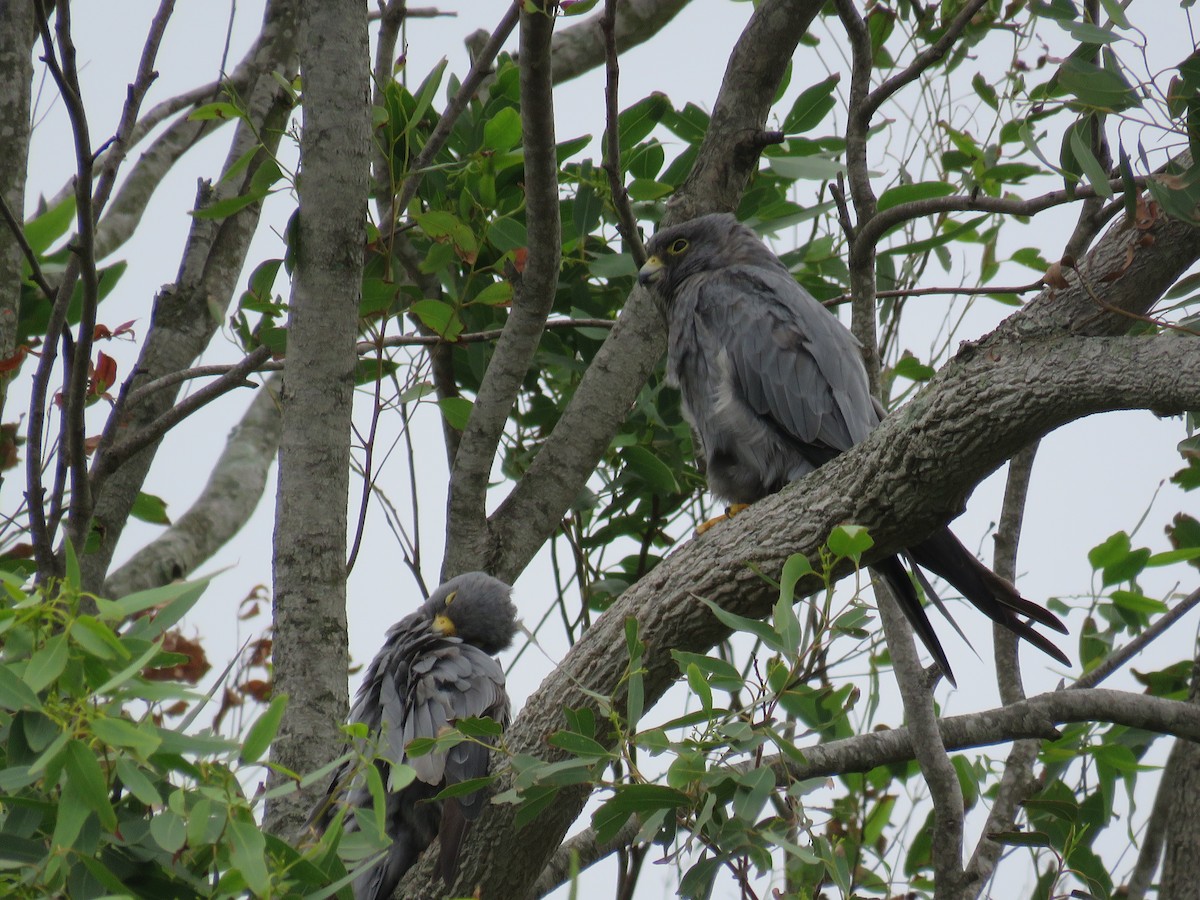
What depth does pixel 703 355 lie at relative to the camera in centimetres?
466

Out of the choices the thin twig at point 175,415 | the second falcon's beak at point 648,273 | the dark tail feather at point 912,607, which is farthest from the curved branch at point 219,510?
the dark tail feather at point 912,607

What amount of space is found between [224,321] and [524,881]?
222 cm

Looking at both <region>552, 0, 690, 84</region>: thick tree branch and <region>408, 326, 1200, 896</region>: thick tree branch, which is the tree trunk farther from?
<region>408, 326, 1200, 896</region>: thick tree branch

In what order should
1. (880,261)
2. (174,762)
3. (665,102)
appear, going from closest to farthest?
(174,762) < (665,102) < (880,261)

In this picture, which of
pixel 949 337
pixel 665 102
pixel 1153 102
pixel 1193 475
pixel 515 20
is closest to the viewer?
pixel 1153 102

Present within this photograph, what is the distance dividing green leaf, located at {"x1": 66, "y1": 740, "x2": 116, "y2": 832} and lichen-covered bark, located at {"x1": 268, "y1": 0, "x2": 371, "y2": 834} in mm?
1723

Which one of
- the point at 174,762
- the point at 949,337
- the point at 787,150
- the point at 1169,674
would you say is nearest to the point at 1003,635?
the point at 1169,674

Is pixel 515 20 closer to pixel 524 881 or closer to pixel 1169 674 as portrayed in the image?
pixel 524 881

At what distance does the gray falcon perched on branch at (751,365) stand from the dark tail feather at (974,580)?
44cm

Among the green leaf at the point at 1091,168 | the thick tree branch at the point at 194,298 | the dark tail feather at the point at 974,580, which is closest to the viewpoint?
the green leaf at the point at 1091,168

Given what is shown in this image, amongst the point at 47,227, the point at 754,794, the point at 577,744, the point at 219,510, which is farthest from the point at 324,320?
the point at 219,510

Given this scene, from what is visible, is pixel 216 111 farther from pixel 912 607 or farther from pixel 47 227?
pixel 912 607

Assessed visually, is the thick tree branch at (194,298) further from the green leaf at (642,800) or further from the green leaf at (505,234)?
the green leaf at (642,800)

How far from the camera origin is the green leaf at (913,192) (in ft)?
13.8
